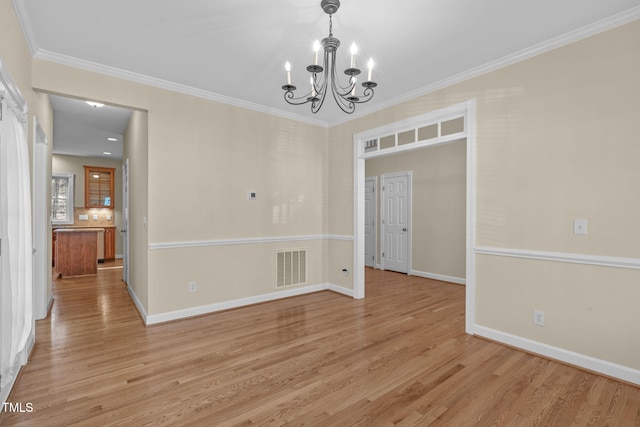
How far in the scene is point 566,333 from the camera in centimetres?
271

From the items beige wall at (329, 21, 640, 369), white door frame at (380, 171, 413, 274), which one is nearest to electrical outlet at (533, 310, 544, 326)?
beige wall at (329, 21, 640, 369)

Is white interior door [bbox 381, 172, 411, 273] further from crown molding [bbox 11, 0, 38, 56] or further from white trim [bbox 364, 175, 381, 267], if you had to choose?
crown molding [bbox 11, 0, 38, 56]

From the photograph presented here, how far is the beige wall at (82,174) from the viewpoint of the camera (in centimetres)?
816

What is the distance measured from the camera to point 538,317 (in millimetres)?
2871

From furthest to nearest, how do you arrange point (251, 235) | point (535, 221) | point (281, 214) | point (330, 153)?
point (330, 153) → point (281, 214) → point (251, 235) → point (535, 221)

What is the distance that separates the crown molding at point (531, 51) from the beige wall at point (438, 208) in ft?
6.89

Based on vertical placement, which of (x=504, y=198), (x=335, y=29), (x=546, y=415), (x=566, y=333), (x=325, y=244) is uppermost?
(x=335, y=29)

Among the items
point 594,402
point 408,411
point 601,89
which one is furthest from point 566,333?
point 601,89

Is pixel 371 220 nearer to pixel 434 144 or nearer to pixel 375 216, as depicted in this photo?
pixel 375 216

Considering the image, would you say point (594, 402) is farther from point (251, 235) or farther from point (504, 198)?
point (251, 235)

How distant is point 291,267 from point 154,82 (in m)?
A: 2.99

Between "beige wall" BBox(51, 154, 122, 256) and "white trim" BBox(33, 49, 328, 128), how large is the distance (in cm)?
635

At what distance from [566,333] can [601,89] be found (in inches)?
80.3

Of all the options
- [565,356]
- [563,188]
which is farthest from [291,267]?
[563,188]
